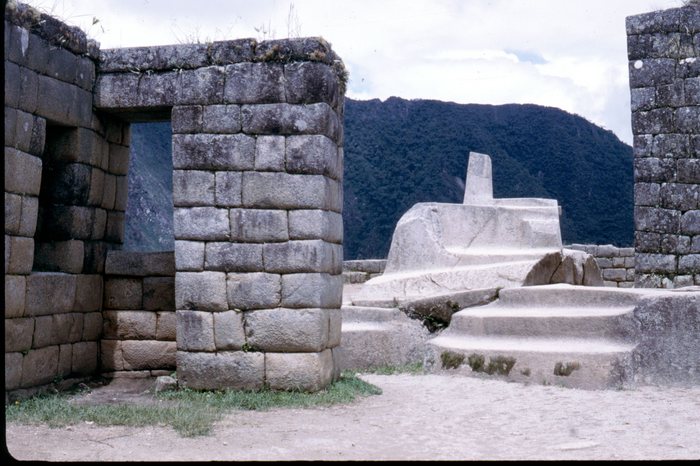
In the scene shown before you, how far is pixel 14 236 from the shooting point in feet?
20.0

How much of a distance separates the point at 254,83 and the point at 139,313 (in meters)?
2.54

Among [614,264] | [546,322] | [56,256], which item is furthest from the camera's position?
[614,264]

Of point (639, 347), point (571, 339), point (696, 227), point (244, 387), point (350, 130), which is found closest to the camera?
point (244, 387)

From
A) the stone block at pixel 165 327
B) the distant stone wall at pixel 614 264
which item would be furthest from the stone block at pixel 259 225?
the distant stone wall at pixel 614 264

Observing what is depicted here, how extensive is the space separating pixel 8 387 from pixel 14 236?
1.22 meters

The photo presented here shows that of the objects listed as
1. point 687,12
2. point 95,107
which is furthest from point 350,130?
point 95,107

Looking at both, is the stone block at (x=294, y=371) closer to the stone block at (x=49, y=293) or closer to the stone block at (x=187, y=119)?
the stone block at (x=49, y=293)

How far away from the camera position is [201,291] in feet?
21.5

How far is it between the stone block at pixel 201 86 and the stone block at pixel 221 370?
2.26m

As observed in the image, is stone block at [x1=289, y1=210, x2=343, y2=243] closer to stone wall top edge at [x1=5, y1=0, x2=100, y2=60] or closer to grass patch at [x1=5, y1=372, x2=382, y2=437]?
grass patch at [x1=5, y1=372, x2=382, y2=437]

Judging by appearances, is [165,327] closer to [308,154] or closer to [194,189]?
[194,189]

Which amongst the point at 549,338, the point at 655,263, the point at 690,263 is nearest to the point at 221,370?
the point at 549,338

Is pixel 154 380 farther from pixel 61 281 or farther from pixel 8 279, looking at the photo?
pixel 8 279

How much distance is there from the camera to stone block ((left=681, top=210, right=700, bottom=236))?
34.7ft
